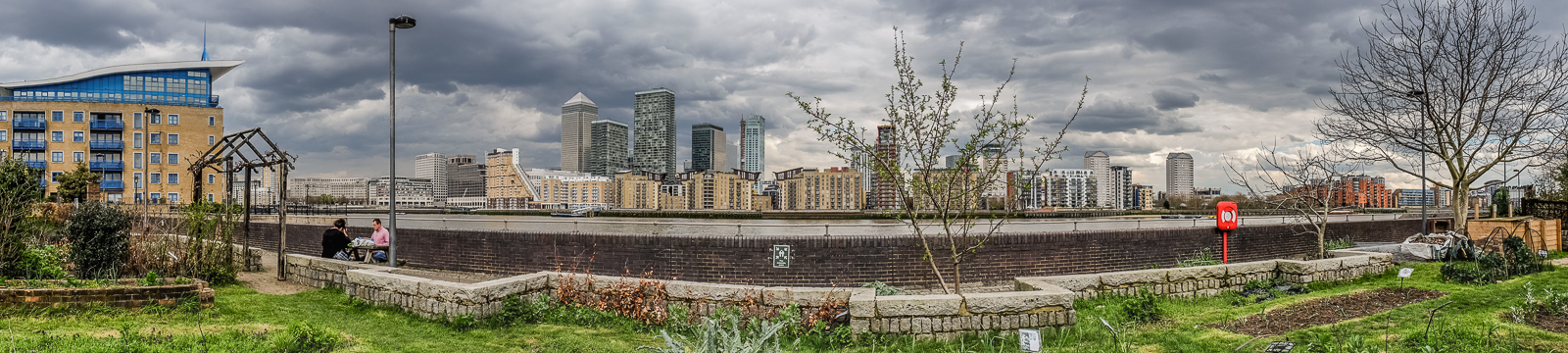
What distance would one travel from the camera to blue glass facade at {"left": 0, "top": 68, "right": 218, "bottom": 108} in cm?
5631

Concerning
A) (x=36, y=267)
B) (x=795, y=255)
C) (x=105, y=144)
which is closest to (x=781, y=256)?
(x=795, y=255)

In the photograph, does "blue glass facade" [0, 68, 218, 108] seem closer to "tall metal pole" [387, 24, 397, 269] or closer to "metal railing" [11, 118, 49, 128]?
"metal railing" [11, 118, 49, 128]

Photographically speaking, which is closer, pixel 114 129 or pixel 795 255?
pixel 795 255

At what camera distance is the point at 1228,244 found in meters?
14.1

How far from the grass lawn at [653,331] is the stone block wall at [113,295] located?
16 centimetres

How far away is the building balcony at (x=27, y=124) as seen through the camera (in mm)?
49750

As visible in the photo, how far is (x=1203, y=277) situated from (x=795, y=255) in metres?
5.50

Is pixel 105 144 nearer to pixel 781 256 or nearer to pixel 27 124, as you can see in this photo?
pixel 27 124

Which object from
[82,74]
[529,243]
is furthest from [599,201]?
[529,243]

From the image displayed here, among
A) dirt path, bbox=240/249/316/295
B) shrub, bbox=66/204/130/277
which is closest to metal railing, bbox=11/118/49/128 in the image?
dirt path, bbox=240/249/316/295

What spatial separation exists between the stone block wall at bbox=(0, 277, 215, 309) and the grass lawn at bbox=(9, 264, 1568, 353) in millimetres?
158

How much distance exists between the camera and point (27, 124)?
49.9 metres

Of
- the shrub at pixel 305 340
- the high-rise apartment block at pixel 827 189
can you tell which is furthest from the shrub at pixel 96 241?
the high-rise apartment block at pixel 827 189

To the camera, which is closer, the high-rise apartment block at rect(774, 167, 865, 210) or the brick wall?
the brick wall
